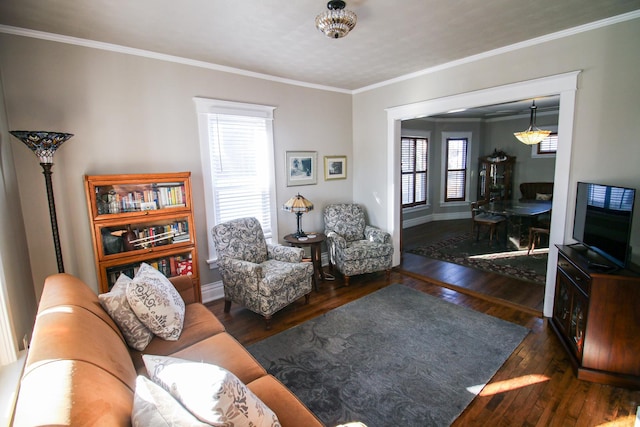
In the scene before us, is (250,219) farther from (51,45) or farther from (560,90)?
(560,90)

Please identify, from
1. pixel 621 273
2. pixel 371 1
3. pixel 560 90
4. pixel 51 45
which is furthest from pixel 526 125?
pixel 51 45

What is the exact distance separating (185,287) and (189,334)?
0.58m

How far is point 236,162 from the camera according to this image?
151 inches

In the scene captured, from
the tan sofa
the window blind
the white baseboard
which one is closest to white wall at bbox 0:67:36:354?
the tan sofa

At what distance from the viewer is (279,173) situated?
423cm

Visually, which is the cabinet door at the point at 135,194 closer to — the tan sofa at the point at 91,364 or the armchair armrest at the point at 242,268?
the armchair armrest at the point at 242,268

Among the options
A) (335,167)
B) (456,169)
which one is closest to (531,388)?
(335,167)

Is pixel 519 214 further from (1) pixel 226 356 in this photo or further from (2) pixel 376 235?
(1) pixel 226 356

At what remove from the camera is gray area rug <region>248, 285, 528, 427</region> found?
82.9 inches

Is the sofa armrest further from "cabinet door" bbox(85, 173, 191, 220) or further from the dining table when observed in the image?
the dining table

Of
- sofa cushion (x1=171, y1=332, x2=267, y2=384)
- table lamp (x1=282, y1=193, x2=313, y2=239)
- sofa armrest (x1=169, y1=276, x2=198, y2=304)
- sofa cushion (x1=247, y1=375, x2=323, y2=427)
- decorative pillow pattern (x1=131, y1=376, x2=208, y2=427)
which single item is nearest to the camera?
decorative pillow pattern (x1=131, y1=376, x2=208, y2=427)

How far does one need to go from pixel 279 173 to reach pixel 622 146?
3495 millimetres

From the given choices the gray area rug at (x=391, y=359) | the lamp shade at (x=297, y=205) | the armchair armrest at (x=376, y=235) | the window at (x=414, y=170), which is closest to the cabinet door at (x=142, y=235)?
the lamp shade at (x=297, y=205)

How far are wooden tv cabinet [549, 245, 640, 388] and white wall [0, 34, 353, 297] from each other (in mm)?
3609
